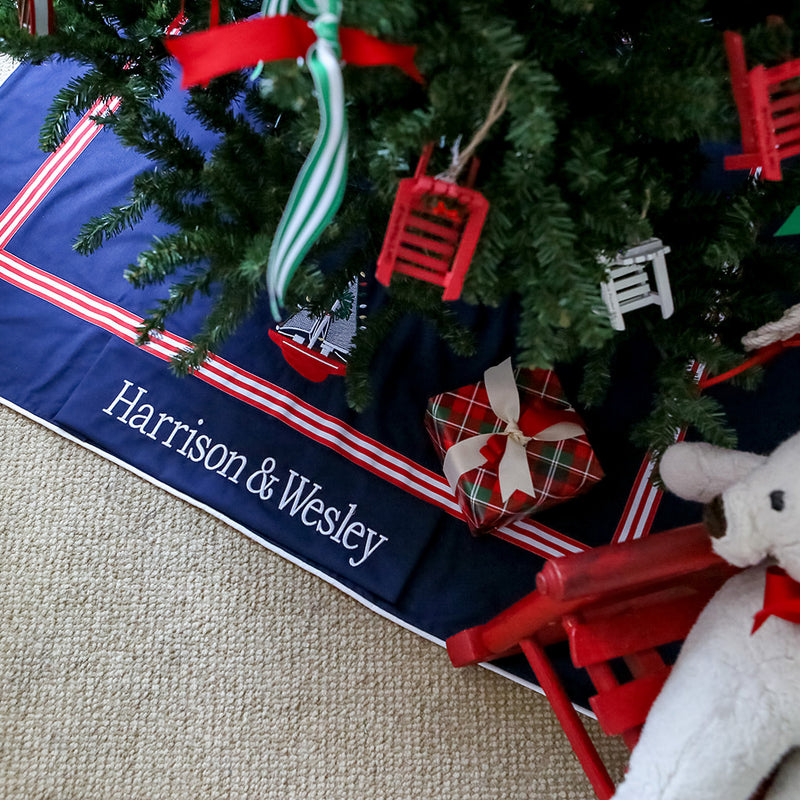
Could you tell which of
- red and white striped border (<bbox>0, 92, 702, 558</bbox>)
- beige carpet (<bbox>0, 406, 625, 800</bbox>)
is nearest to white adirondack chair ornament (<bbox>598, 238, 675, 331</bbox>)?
red and white striped border (<bbox>0, 92, 702, 558</bbox>)

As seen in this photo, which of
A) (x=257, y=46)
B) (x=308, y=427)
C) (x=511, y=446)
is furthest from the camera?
(x=308, y=427)

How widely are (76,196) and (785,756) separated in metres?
1.20

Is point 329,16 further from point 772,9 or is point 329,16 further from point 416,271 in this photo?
point 772,9

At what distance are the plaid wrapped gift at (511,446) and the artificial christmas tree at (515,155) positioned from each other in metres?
0.14

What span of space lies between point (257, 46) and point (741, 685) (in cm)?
62

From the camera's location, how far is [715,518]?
23.4 inches

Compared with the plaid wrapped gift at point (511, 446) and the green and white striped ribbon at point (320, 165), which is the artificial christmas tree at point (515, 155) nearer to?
the green and white striped ribbon at point (320, 165)

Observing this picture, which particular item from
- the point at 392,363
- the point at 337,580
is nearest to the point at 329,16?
the point at 392,363

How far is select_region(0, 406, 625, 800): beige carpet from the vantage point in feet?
3.14

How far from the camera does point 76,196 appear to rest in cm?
114

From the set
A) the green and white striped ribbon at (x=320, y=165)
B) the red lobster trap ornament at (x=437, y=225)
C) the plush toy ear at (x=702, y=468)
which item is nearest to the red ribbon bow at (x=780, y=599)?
the plush toy ear at (x=702, y=468)

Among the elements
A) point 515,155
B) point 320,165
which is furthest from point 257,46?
point 515,155

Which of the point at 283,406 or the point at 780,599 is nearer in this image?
the point at 780,599

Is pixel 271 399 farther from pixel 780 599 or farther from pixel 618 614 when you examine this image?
pixel 780 599
